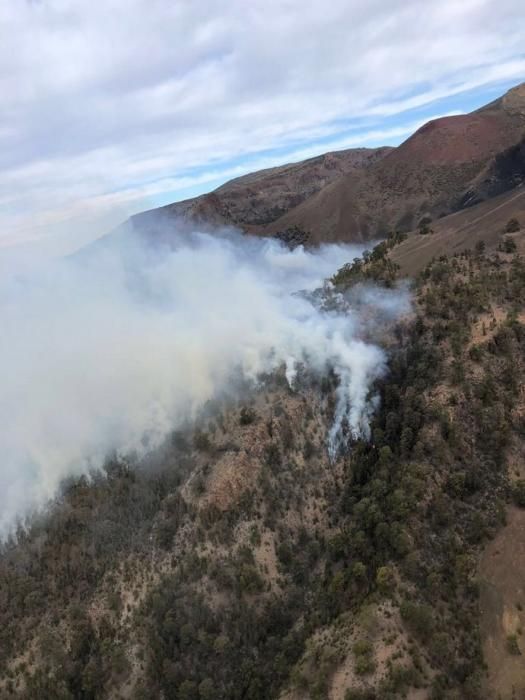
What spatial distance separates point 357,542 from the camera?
52.0 metres

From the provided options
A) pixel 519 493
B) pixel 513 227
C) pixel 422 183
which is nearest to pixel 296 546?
pixel 519 493

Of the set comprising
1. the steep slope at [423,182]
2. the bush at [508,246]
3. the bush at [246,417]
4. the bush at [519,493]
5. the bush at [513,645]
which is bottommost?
the bush at [513,645]

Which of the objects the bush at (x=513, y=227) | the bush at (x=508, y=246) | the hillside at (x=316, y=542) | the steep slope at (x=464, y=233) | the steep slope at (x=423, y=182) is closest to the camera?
the hillside at (x=316, y=542)

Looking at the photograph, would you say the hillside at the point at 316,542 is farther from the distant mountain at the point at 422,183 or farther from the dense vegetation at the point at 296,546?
the distant mountain at the point at 422,183

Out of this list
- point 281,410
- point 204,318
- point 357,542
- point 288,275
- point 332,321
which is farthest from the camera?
point 288,275

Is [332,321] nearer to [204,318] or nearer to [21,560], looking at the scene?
[204,318]

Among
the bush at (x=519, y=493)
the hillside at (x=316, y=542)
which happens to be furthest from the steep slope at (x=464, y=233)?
the bush at (x=519, y=493)

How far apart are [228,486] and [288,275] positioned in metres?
103

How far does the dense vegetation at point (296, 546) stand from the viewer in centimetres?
4594

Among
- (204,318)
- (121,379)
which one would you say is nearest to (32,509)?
(121,379)

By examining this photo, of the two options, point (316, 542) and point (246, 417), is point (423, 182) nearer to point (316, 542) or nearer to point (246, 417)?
point (246, 417)

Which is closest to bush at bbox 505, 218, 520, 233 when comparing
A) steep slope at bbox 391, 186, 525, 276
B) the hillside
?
A: steep slope at bbox 391, 186, 525, 276

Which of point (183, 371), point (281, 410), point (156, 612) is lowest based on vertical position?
point (156, 612)

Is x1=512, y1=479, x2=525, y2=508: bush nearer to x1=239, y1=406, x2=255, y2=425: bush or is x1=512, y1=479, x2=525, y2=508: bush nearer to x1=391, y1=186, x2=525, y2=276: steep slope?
x1=239, y1=406, x2=255, y2=425: bush
